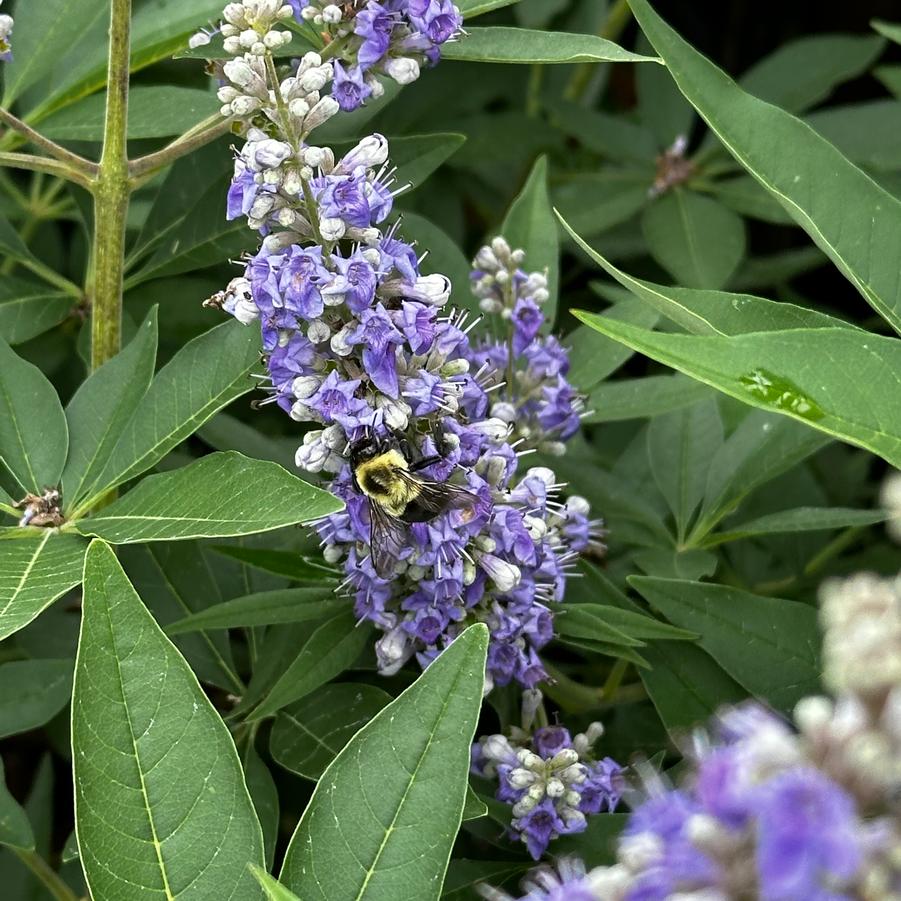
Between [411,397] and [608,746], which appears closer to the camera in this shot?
[411,397]

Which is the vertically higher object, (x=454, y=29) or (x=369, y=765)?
(x=454, y=29)

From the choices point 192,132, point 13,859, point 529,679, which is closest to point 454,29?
point 192,132

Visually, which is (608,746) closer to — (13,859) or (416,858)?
(416,858)

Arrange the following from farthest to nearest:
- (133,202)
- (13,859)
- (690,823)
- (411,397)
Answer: (133,202) < (13,859) < (411,397) < (690,823)

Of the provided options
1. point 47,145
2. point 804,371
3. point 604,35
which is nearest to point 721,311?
point 804,371

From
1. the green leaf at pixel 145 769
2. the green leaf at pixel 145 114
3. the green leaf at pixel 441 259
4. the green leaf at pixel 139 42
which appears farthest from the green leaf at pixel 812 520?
the green leaf at pixel 139 42

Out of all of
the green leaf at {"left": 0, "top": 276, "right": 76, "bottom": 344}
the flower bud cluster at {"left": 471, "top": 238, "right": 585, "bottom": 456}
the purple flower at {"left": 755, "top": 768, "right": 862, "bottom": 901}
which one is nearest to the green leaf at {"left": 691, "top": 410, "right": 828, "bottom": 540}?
the flower bud cluster at {"left": 471, "top": 238, "right": 585, "bottom": 456}

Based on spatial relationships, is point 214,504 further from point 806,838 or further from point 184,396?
point 806,838
